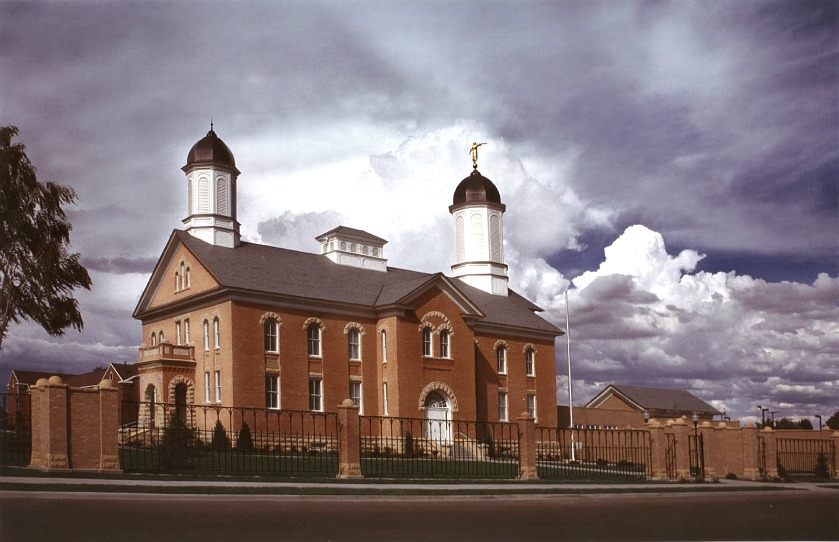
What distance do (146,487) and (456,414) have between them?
30492 mm

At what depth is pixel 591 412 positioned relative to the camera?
62.7 meters

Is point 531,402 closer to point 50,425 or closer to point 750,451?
point 750,451

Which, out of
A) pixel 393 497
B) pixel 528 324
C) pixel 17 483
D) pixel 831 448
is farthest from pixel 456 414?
pixel 17 483

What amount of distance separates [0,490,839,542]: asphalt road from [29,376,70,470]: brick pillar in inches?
177

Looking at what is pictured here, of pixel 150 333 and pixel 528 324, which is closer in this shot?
pixel 150 333

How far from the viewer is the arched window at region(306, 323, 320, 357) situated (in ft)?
145

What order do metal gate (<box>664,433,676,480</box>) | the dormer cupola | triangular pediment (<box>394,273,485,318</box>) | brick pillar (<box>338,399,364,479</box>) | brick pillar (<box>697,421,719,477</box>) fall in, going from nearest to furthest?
brick pillar (<box>338,399,364,479</box>) → metal gate (<box>664,433,676,480</box>) → brick pillar (<box>697,421,719,477</box>) → triangular pediment (<box>394,273,485,318</box>) → the dormer cupola

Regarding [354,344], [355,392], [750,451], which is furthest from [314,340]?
[750,451]

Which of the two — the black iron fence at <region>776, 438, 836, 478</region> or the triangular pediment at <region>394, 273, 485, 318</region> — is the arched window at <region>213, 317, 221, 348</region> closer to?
the triangular pediment at <region>394, 273, 485, 318</region>

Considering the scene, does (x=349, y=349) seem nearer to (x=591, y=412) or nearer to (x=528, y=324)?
(x=528, y=324)

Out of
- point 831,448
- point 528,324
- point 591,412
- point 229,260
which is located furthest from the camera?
point 591,412

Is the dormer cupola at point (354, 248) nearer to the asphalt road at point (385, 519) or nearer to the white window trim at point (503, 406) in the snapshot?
the white window trim at point (503, 406)

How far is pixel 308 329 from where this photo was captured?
4403 centimetres

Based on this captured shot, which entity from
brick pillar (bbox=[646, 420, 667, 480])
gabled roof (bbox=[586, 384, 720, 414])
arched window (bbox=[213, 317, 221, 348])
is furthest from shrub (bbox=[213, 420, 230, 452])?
gabled roof (bbox=[586, 384, 720, 414])
